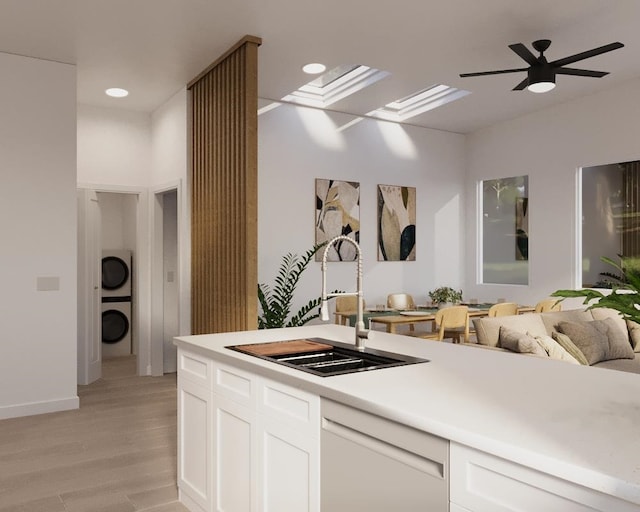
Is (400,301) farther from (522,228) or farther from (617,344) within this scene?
(617,344)

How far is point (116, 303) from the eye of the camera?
7.79 m

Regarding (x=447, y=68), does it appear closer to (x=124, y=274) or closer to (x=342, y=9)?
(x=342, y=9)

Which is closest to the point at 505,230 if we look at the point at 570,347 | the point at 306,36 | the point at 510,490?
the point at 570,347

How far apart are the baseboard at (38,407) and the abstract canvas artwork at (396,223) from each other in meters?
3.85

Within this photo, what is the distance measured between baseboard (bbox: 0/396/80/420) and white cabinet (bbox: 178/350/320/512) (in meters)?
A: 2.43

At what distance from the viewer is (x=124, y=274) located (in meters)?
7.79

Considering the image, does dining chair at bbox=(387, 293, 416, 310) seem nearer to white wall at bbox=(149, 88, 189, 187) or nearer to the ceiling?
the ceiling

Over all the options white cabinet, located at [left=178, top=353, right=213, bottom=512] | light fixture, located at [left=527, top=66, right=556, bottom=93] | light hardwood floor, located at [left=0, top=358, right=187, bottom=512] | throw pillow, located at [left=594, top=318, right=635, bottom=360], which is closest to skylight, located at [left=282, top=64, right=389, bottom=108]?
light fixture, located at [left=527, top=66, right=556, bottom=93]

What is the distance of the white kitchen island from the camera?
120 cm

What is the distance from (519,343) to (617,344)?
149cm

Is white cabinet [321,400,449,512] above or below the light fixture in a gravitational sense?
below

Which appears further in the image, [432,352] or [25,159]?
[25,159]

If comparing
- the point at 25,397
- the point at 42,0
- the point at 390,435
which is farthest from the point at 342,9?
the point at 25,397

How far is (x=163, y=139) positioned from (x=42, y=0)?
2.37m
